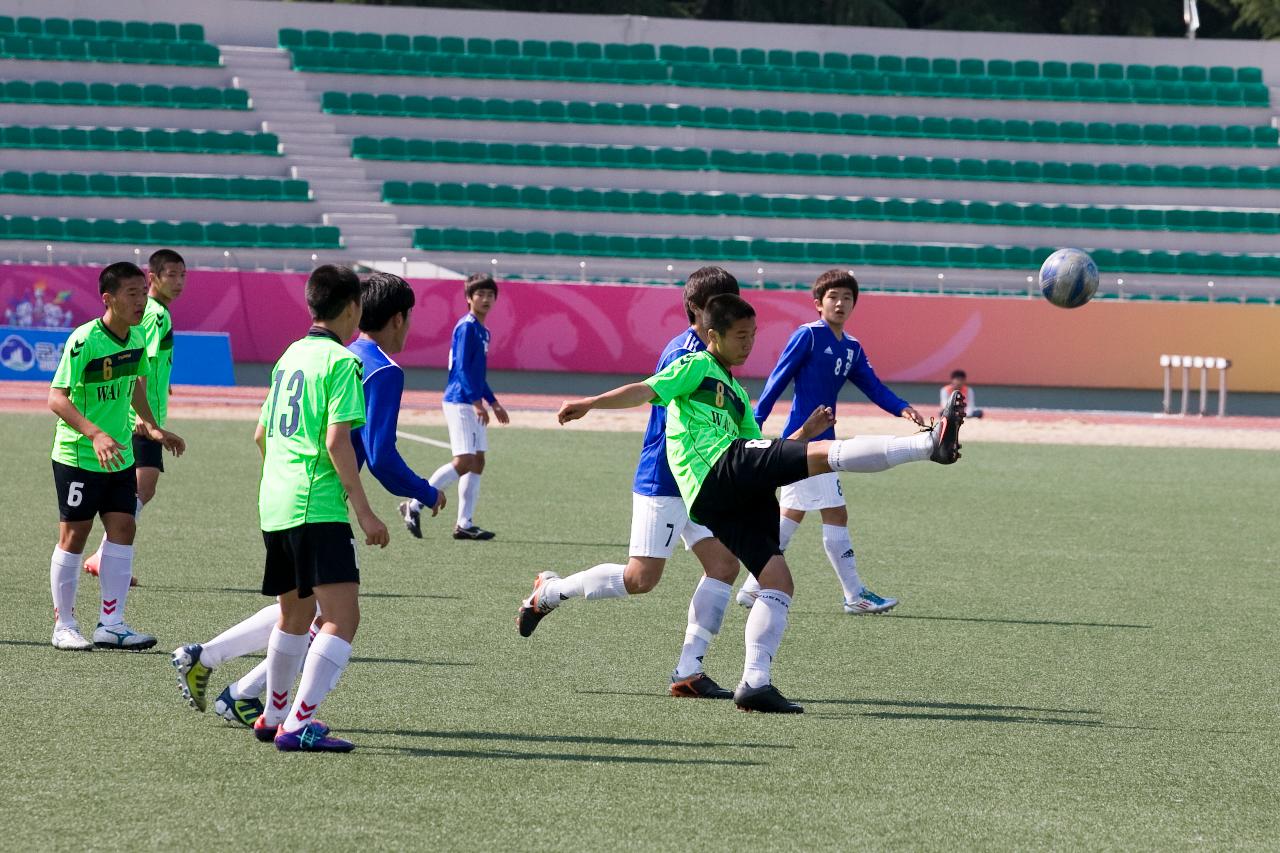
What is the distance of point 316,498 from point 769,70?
32595mm

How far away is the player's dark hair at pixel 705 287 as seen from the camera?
7516mm

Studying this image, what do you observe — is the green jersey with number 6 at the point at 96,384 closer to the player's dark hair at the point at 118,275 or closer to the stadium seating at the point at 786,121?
the player's dark hair at the point at 118,275

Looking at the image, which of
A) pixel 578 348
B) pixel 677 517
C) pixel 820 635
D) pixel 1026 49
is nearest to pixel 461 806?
pixel 677 517

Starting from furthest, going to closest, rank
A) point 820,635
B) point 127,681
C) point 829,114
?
point 829,114 < point 820,635 < point 127,681

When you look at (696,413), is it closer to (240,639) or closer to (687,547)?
(687,547)

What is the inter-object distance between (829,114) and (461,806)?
106 ft

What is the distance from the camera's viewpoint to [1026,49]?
38.5 meters

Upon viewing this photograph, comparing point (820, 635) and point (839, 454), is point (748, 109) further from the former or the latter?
point (839, 454)

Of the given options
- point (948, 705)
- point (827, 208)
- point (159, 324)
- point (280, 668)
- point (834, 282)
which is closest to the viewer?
point (280, 668)

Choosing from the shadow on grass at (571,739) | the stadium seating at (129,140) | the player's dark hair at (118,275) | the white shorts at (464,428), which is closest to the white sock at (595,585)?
the shadow on grass at (571,739)

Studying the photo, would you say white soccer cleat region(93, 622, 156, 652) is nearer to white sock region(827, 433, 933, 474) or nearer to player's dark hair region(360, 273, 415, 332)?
player's dark hair region(360, 273, 415, 332)

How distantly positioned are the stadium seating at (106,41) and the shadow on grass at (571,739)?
3223 cm

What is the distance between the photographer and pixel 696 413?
707 centimetres

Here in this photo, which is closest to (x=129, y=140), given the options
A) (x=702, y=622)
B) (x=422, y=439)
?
(x=422, y=439)
